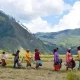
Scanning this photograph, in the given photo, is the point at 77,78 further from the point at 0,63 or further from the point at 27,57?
the point at 0,63

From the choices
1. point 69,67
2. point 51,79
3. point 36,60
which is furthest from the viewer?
point 36,60

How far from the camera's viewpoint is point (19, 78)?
22.7 m

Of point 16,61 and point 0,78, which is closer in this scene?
point 0,78

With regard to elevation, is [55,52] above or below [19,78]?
above

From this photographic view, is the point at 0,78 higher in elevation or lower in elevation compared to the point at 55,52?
lower

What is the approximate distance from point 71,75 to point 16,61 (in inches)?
758

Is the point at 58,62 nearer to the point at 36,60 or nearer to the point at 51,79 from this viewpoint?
the point at 36,60

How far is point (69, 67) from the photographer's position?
103ft

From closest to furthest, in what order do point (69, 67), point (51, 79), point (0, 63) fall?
point (51, 79) < point (69, 67) < point (0, 63)

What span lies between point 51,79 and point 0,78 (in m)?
3.82

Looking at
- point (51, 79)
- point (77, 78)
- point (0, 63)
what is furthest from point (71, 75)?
point (0, 63)

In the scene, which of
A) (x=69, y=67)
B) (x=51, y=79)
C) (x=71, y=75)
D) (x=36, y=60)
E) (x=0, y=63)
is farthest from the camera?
(x=0, y=63)

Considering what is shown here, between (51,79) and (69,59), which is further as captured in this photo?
(69,59)

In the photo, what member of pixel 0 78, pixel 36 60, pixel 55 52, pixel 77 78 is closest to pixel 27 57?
pixel 36 60
